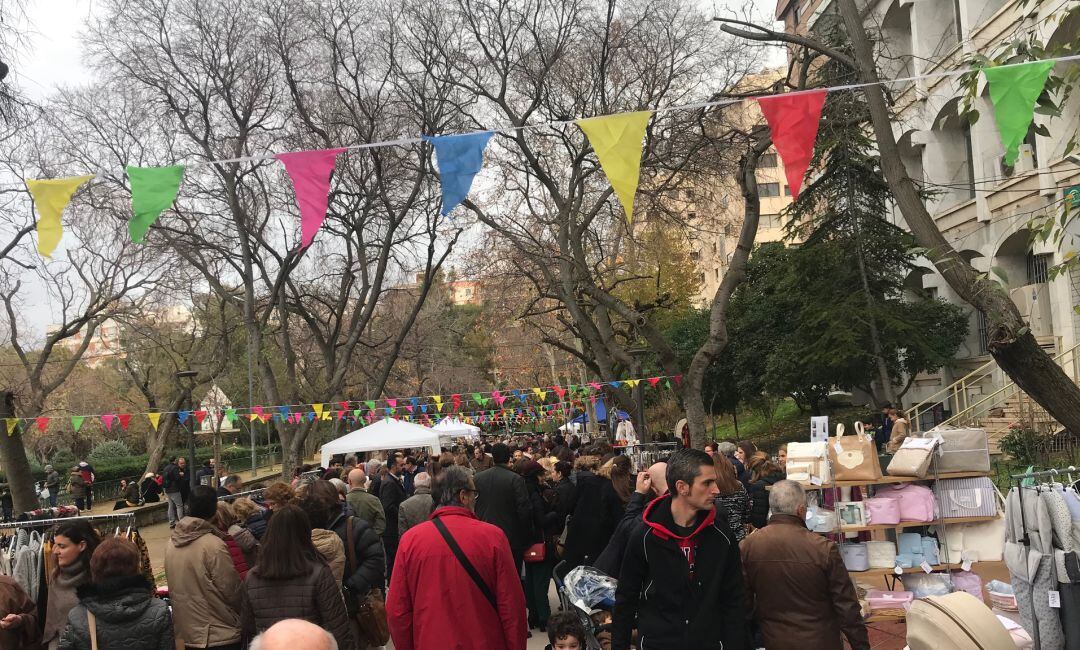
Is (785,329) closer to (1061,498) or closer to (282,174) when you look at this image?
(282,174)

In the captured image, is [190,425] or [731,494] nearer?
[731,494]

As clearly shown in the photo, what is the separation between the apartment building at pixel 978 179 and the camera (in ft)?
67.9

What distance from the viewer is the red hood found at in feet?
14.2

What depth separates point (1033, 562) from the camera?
19.7ft

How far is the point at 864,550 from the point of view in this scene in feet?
25.5

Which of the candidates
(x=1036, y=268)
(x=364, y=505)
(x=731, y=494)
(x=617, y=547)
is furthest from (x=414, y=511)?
(x=1036, y=268)

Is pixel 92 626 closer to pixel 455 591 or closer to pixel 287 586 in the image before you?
pixel 287 586

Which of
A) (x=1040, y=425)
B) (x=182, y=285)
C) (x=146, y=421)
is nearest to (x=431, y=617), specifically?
(x=1040, y=425)

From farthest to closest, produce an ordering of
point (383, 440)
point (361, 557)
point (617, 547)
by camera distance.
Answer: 1. point (383, 440)
2. point (361, 557)
3. point (617, 547)

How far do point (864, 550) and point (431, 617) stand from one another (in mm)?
4456

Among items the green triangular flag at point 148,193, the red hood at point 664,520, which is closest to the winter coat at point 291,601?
the red hood at point 664,520

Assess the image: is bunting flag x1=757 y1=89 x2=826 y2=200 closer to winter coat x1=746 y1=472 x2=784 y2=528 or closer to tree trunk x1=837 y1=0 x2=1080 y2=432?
tree trunk x1=837 y1=0 x2=1080 y2=432

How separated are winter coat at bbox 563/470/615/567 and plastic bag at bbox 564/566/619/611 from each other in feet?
9.46

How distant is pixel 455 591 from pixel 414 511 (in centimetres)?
447
